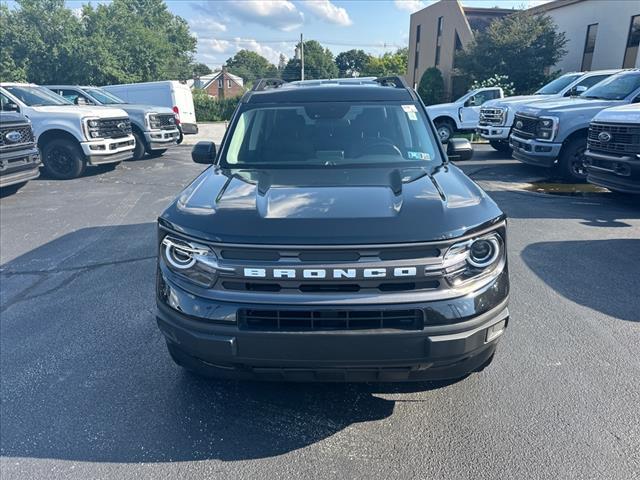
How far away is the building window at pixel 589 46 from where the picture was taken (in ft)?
82.4

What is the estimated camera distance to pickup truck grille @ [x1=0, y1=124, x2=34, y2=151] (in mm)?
7887

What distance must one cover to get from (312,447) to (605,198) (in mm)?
7581

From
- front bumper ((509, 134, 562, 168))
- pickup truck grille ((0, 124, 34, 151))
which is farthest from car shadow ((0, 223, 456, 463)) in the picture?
front bumper ((509, 134, 562, 168))

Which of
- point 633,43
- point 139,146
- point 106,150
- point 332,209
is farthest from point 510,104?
point 633,43

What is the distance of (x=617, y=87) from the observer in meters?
9.26

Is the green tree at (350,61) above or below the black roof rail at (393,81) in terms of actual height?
above

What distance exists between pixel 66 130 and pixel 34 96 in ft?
4.57

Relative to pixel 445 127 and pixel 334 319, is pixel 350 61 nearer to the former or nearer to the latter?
pixel 445 127

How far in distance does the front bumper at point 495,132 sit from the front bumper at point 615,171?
480 cm

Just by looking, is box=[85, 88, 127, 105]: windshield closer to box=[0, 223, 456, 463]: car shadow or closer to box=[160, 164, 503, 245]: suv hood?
box=[0, 223, 456, 463]: car shadow

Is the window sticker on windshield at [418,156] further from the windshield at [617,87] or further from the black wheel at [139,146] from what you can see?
the black wheel at [139,146]

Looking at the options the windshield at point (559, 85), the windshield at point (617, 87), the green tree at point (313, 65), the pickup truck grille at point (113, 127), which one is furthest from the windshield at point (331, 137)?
the green tree at point (313, 65)

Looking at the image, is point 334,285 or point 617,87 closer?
point 334,285

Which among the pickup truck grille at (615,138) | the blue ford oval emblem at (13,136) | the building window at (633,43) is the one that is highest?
the building window at (633,43)
